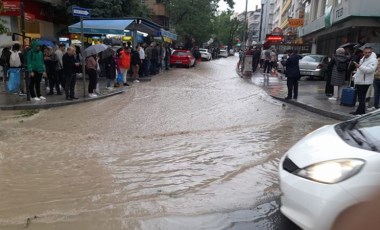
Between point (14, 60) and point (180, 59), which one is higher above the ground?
point (14, 60)

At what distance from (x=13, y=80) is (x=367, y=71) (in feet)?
33.6

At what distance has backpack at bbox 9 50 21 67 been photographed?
490 inches

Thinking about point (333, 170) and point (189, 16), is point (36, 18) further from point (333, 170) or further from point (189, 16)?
point (189, 16)

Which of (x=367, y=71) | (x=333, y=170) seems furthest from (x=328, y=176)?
(x=367, y=71)

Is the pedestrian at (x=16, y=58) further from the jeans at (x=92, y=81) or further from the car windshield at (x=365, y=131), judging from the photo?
the car windshield at (x=365, y=131)

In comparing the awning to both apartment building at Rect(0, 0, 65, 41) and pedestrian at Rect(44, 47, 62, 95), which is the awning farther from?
pedestrian at Rect(44, 47, 62, 95)

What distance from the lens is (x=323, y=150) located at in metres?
3.39

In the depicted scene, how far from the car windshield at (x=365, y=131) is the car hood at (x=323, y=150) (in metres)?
0.10

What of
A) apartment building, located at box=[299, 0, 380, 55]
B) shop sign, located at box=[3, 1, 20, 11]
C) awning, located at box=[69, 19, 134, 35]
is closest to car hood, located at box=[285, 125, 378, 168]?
awning, located at box=[69, 19, 134, 35]

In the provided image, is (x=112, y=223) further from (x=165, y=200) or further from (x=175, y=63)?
(x=175, y=63)

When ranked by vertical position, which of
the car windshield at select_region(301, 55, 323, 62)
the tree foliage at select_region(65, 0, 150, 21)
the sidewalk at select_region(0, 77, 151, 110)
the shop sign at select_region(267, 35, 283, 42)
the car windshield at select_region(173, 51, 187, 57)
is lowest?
the sidewalk at select_region(0, 77, 151, 110)

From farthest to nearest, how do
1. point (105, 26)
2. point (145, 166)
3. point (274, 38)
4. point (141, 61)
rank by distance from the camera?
point (274, 38)
point (141, 61)
point (105, 26)
point (145, 166)

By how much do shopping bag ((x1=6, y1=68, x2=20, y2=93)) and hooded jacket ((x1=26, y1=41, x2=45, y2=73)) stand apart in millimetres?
1455

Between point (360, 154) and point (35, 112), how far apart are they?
30.6 feet
